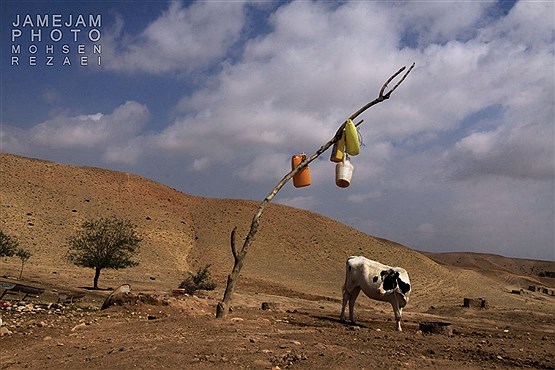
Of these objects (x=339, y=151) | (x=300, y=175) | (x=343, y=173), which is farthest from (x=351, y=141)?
(x=300, y=175)

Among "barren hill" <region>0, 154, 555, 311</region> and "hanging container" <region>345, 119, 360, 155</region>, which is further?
"barren hill" <region>0, 154, 555, 311</region>

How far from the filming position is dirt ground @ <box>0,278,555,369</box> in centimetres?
757

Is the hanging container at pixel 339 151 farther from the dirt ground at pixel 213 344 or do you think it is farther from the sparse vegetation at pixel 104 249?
the sparse vegetation at pixel 104 249

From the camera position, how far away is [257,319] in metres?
11.4

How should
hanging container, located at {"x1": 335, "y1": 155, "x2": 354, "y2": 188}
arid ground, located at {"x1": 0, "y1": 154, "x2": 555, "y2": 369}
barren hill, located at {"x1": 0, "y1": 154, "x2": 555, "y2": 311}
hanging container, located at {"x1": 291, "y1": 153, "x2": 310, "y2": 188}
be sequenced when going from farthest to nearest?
barren hill, located at {"x1": 0, "y1": 154, "x2": 555, "y2": 311} < hanging container, located at {"x1": 291, "y1": 153, "x2": 310, "y2": 188} < hanging container, located at {"x1": 335, "y1": 155, "x2": 354, "y2": 188} < arid ground, located at {"x1": 0, "y1": 154, "x2": 555, "y2": 369}

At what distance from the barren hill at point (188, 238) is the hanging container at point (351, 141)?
20.4m

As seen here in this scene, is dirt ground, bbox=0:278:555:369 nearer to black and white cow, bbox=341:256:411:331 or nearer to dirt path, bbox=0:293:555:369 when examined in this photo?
dirt path, bbox=0:293:555:369

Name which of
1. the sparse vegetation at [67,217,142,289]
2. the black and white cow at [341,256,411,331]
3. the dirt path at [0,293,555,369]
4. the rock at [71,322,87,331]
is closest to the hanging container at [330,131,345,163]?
the dirt path at [0,293,555,369]

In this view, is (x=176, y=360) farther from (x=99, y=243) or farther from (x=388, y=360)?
(x=99, y=243)

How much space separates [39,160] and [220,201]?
861 inches

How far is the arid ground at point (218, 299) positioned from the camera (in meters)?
8.20

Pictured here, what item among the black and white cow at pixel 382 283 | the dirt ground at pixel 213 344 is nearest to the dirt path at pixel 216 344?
the dirt ground at pixel 213 344

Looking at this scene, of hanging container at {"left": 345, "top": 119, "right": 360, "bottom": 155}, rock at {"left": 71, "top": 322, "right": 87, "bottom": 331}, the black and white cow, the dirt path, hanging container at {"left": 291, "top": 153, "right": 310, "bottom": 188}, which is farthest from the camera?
the black and white cow

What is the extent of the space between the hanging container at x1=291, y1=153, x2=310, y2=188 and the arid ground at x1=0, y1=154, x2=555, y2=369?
10.2 ft
